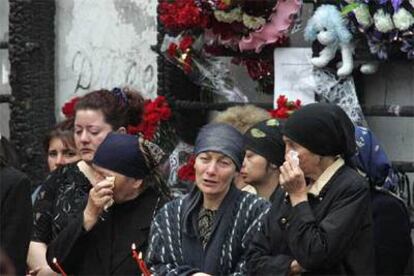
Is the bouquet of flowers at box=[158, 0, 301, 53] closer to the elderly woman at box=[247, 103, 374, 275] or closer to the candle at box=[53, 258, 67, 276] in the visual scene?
the candle at box=[53, 258, 67, 276]

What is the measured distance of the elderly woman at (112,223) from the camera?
6.13 m

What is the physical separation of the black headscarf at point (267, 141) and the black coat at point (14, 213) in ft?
4.18

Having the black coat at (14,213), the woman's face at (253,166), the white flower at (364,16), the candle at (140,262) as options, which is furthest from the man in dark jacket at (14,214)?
the white flower at (364,16)

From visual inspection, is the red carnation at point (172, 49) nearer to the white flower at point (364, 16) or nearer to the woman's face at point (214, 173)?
the white flower at point (364, 16)

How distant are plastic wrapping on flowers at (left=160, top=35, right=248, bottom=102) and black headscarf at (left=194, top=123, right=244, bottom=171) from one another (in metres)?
2.18

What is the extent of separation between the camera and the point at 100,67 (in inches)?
366

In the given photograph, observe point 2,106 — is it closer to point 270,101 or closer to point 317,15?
point 270,101

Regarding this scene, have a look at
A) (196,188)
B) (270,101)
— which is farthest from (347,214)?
(270,101)

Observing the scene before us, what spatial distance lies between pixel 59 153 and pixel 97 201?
1597mm

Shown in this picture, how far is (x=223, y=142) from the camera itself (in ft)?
19.6

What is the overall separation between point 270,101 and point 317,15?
87cm

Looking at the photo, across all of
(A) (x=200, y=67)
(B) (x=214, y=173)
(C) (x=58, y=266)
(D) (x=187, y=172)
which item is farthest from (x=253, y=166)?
(A) (x=200, y=67)

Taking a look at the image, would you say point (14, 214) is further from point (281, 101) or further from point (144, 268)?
point (281, 101)

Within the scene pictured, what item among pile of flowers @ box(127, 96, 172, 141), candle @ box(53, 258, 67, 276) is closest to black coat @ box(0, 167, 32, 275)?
candle @ box(53, 258, 67, 276)
